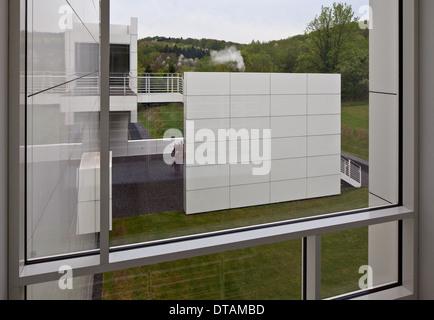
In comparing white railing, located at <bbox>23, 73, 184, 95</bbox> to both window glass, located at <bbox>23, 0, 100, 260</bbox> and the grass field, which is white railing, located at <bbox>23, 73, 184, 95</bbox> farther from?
the grass field

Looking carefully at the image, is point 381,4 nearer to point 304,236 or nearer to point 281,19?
point 281,19

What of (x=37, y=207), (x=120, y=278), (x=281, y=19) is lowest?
(x=120, y=278)

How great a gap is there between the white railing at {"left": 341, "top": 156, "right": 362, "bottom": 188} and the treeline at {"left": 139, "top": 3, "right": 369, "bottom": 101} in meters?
0.35

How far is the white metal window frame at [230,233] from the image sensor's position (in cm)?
133

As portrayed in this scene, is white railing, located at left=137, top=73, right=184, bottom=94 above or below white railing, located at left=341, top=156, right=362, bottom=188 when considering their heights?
above

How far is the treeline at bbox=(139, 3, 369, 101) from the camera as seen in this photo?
166 cm

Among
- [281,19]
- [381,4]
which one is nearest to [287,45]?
[281,19]

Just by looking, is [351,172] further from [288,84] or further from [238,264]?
[238,264]

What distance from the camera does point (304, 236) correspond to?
1910mm

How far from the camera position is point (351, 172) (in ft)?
6.91

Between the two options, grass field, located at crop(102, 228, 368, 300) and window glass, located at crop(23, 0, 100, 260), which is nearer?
window glass, located at crop(23, 0, 100, 260)

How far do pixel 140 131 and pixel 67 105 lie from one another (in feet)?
1.06
